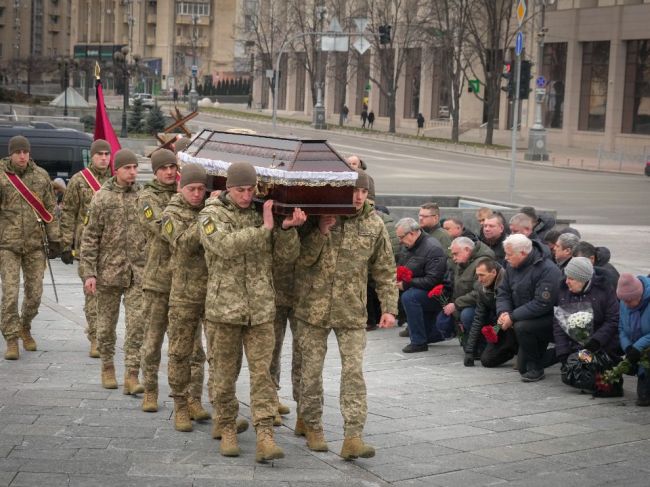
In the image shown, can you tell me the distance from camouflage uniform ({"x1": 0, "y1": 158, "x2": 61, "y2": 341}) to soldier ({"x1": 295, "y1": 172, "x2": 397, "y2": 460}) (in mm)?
4147

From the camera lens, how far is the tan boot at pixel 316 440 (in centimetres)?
834

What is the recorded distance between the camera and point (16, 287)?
11.5 metres

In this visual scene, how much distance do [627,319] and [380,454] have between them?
2.96 metres

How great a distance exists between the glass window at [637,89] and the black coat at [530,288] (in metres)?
51.3

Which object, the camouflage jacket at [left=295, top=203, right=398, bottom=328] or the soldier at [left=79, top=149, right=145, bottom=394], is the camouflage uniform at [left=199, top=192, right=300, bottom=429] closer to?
the camouflage jacket at [left=295, top=203, right=398, bottom=328]

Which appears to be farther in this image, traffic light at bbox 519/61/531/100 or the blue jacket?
traffic light at bbox 519/61/531/100

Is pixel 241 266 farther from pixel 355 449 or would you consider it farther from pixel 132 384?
pixel 132 384

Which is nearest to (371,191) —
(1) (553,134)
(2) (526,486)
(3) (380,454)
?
(3) (380,454)

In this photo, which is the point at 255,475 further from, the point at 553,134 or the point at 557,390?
the point at 553,134

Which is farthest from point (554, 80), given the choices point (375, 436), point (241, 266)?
point (241, 266)

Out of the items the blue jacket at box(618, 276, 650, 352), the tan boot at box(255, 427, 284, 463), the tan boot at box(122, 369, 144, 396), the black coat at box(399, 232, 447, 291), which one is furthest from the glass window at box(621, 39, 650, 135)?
the tan boot at box(255, 427, 284, 463)

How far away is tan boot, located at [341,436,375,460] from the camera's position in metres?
8.05

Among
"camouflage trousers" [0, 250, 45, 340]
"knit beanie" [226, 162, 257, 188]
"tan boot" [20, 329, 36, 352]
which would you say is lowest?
"tan boot" [20, 329, 36, 352]

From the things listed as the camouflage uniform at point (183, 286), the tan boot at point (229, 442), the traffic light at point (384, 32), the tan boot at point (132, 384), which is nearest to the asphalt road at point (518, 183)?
the traffic light at point (384, 32)
